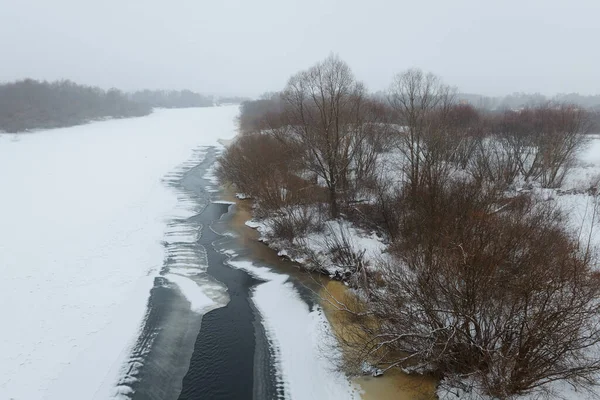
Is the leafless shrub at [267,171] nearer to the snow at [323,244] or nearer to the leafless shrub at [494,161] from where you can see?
the snow at [323,244]

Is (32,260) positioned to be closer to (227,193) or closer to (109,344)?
(109,344)

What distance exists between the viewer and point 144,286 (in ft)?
62.2

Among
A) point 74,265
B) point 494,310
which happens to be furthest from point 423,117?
point 74,265

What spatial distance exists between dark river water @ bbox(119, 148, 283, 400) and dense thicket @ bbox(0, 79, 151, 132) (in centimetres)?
Result: 7176

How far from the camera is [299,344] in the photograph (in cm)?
1454

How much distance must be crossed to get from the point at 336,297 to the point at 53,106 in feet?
311

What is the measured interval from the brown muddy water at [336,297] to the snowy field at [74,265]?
17.2ft

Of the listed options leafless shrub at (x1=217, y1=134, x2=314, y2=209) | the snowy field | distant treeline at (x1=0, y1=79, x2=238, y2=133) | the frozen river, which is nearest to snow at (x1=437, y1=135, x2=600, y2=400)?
the frozen river

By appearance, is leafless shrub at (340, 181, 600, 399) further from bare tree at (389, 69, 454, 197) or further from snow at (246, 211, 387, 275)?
bare tree at (389, 69, 454, 197)

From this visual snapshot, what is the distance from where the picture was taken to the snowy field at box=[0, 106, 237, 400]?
44.1ft

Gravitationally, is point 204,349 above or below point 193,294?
below

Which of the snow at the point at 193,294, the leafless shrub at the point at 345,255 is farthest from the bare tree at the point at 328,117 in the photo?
the snow at the point at 193,294

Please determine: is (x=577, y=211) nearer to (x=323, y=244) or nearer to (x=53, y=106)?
(x=323, y=244)

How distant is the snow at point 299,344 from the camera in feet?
40.3
